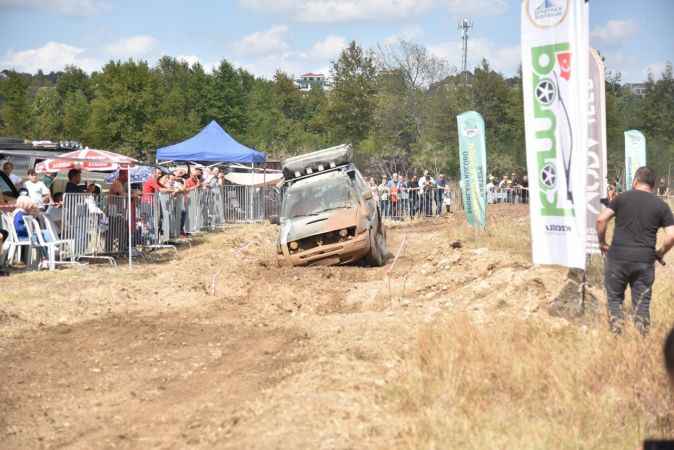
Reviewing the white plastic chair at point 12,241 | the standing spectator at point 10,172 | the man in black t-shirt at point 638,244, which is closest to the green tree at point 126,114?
the standing spectator at point 10,172

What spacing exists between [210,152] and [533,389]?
24.7 metres

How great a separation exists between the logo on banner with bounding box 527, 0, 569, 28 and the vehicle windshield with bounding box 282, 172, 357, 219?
7.75 m

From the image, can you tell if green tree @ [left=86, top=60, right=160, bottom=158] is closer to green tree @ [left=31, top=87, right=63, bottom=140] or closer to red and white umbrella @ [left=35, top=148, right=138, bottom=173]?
green tree @ [left=31, top=87, right=63, bottom=140]

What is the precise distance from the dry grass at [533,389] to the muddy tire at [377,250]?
28.1 feet

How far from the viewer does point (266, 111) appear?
291 feet

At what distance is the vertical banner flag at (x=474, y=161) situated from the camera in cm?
1961

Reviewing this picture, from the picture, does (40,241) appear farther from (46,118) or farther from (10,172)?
(46,118)

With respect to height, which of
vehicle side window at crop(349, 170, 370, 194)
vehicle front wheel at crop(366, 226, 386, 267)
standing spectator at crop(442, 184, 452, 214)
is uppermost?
vehicle side window at crop(349, 170, 370, 194)

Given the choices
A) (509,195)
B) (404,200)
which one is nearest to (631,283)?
(404,200)

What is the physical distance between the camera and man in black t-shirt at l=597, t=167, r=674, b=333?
27.7ft

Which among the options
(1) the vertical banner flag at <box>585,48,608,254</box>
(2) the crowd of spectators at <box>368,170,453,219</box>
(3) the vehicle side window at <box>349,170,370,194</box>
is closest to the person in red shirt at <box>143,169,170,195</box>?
(3) the vehicle side window at <box>349,170,370,194</box>

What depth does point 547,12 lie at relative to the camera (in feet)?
31.1

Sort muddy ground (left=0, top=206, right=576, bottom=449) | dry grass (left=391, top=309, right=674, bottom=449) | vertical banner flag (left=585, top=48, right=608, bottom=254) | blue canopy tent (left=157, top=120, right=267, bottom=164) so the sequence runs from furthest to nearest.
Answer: blue canopy tent (left=157, top=120, right=267, bottom=164) → vertical banner flag (left=585, top=48, right=608, bottom=254) → muddy ground (left=0, top=206, right=576, bottom=449) → dry grass (left=391, top=309, right=674, bottom=449)

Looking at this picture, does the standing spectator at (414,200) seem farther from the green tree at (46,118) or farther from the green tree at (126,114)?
the green tree at (46,118)
